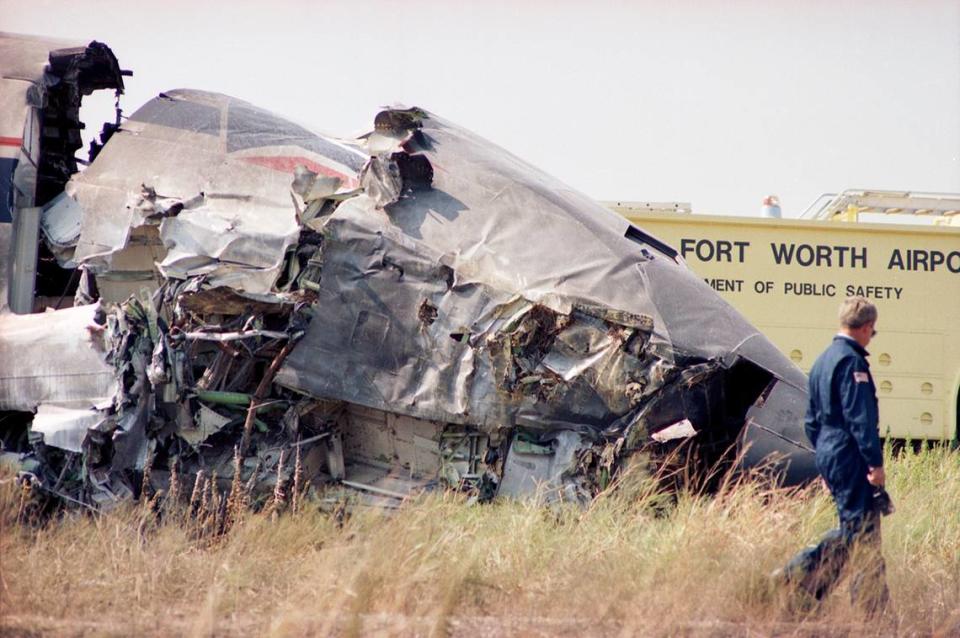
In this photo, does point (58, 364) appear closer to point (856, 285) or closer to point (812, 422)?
point (812, 422)

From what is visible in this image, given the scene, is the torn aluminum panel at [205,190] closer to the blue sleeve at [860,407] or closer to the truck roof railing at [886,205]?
the blue sleeve at [860,407]

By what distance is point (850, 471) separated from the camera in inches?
191

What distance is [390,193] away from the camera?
6.65 m

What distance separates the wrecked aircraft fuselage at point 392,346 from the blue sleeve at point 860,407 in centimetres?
139

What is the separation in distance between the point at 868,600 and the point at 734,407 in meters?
1.86

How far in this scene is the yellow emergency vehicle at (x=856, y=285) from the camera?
39.4ft

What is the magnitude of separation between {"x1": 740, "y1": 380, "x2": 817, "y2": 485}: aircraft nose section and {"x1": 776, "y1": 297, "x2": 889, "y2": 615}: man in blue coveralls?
1400 millimetres

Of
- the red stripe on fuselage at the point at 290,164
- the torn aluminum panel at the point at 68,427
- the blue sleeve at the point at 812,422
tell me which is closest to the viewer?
the blue sleeve at the point at 812,422

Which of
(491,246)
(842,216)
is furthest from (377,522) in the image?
(842,216)

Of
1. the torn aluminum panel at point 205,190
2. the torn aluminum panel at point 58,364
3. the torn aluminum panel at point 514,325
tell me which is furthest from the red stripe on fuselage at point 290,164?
the torn aluminum panel at point 58,364

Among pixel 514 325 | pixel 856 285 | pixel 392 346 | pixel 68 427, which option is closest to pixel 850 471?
pixel 514 325

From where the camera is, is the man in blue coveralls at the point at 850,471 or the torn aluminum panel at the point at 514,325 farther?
the torn aluminum panel at the point at 514,325

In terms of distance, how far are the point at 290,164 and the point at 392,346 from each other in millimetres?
1507

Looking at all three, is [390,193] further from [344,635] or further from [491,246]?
[344,635]
